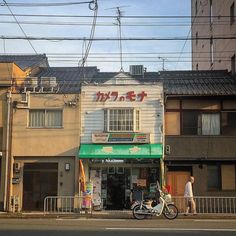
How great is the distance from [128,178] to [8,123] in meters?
7.14

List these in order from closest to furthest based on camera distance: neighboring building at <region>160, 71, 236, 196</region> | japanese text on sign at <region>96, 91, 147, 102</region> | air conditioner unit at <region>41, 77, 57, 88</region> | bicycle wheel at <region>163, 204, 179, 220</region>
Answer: bicycle wheel at <region>163, 204, 179, 220</region>, neighboring building at <region>160, 71, 236, 196</region>, japanese text on sign at <region>96, 91, 147, 102</region>, air conditioner unit at <region>41, 77, 57, 88</region>

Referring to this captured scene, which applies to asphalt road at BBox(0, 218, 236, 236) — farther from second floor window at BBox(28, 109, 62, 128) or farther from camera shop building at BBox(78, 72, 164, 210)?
second floor window at BBox(28, 109, 62, 128)

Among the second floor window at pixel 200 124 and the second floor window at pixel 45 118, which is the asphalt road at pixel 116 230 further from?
the second floor window at pixel 45 118

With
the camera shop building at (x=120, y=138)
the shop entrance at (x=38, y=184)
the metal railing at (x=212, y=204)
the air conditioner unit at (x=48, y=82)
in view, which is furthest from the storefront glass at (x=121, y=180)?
the air conditioner unit at (x=48, y=82)

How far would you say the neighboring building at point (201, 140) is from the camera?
27.2m

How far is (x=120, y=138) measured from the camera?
2759cm

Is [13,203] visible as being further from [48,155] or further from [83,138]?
[83,138]

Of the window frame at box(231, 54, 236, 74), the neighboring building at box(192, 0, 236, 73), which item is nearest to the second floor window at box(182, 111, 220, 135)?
the neighboring building at box(192, 0, 236, 73)

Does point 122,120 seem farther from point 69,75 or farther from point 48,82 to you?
point 69,75

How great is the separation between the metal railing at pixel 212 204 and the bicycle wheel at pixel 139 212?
3.83m

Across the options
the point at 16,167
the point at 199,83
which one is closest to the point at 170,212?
the point at 16,167

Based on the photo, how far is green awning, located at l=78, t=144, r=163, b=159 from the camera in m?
26.8

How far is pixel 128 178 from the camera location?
2773 cm

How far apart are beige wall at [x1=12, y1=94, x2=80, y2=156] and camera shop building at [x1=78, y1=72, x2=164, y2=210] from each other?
557 mm
